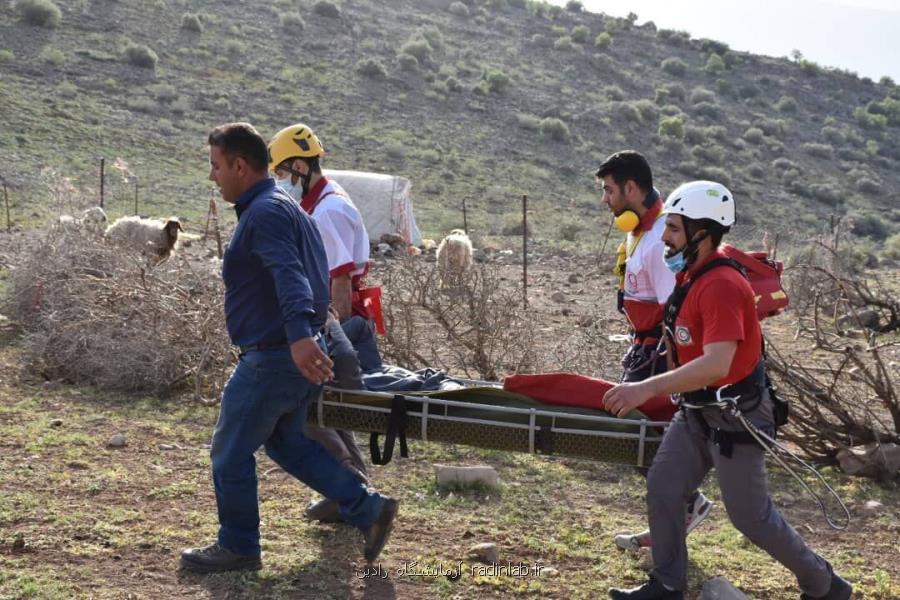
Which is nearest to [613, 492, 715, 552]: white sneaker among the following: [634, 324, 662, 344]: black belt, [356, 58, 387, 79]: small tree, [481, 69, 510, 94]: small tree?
[634, 324, 662, 344]: black belt

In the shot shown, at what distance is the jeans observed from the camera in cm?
425

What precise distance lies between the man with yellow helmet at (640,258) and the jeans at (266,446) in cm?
135

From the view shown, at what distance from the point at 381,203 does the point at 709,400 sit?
17.5m

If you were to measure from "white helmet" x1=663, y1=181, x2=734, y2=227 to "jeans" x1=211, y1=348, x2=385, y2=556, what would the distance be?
1.59 metres

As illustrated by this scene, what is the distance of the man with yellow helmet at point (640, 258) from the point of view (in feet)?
15.7

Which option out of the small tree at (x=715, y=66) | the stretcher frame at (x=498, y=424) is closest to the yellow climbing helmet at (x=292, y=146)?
the stretcher frame at (x=498, y=424)

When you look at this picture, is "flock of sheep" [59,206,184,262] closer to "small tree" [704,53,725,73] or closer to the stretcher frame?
the stretcher frame

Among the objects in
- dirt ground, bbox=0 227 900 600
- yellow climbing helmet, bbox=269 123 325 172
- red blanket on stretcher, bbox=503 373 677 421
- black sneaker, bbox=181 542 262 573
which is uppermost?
yellow climbing helmet, bbox=269 123 325 172

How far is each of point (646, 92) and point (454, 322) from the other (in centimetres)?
4272

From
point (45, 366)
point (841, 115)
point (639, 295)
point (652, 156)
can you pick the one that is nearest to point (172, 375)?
point (45, 366)

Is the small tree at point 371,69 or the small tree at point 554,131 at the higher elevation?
the small tree at point 371,69

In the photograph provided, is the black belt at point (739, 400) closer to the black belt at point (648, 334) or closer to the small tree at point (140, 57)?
the black belt at point (648, 334)

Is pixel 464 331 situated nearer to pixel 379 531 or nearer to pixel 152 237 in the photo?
pixel 379 531

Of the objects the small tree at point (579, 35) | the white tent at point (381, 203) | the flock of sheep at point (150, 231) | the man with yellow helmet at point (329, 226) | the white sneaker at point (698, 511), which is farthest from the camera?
the small tree at point (579, 35)
